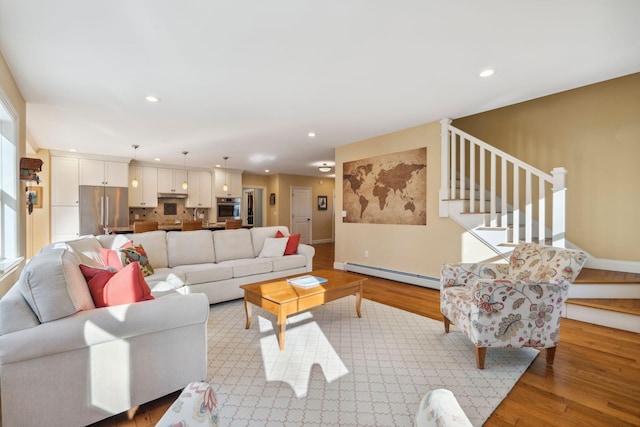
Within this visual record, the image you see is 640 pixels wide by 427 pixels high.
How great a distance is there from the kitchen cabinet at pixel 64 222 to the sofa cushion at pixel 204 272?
4.30 metres

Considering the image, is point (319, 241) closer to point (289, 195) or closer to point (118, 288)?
point (289, 195)

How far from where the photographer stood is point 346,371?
2182mm

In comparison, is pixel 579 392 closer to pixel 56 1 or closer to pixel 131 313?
pixel 131 313

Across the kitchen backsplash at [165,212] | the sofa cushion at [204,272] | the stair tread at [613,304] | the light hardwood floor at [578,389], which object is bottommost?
the light hardwood floor at [578,389]

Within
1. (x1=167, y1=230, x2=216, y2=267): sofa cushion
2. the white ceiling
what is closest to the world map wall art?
the white ceiling

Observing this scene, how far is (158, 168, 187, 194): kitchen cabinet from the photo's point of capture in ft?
25.1

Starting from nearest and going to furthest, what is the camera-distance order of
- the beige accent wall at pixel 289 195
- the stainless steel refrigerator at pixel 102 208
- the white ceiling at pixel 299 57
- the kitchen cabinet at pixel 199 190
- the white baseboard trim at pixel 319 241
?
the white ceiling at pixel 299 57, the stainless steel refrigerator at pixel 102 208, the kitchen cabinet at pixel 199 190, the beige accent wall at pixel 289 195, the white baseboard trim at pixel 319 241

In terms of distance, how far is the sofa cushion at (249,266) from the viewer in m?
3.80

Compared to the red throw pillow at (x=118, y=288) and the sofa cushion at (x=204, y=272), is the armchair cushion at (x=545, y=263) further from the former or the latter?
the sofa cushion at (x=204, y=272)

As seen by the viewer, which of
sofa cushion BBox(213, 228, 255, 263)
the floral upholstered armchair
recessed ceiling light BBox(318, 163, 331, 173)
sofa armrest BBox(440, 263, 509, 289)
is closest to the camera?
the floral upholstered armchair

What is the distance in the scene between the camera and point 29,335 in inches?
55.7

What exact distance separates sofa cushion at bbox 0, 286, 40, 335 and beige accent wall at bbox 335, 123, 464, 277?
14.2 ft

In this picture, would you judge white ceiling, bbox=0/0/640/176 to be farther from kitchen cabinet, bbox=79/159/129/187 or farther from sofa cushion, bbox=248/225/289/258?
kitchen cabinet, bbox=79/159/129/187

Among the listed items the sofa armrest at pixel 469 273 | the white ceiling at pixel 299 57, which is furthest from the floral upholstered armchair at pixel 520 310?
the white ceiling at pixel 299 57
